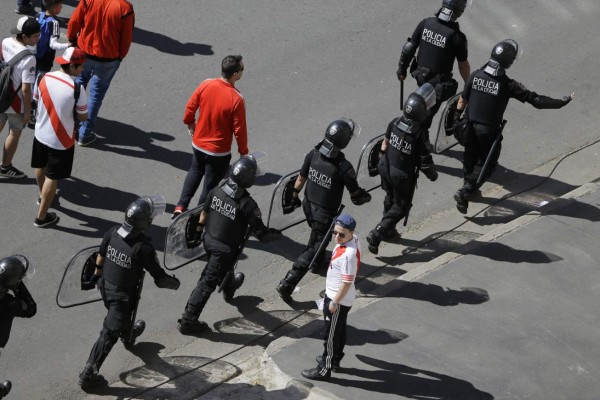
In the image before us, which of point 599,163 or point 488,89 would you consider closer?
point 488,89

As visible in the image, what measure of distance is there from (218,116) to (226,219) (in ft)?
5.09

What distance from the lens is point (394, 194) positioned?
10883 mm

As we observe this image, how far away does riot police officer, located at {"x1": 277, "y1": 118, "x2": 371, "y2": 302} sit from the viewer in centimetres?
986

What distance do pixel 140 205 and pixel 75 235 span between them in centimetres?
234

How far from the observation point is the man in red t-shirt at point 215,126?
10539mm

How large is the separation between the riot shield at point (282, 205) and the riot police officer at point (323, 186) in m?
0.09

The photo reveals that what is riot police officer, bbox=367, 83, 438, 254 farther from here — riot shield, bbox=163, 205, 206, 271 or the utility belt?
riot shield, bbox=163, 205, 206, 271

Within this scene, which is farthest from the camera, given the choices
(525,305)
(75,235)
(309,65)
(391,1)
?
(391,1)

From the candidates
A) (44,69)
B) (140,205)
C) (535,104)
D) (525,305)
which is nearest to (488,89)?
(535,104)

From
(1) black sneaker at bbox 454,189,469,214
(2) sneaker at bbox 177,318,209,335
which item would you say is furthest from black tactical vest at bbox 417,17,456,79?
(2) sneaker at bbox 177,318,209,335

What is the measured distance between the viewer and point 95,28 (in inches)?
475

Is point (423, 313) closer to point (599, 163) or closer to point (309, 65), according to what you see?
point (599, 163)

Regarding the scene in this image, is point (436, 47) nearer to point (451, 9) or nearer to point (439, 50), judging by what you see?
point (439, 50)

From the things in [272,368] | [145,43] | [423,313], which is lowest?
[272,368]
